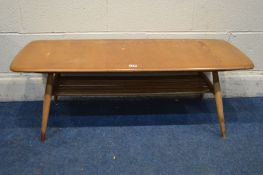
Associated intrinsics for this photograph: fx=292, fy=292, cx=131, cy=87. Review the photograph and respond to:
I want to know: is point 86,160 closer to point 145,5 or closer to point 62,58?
point 62,58

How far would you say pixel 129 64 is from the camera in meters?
1.56

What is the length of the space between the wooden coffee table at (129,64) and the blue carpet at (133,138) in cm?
15

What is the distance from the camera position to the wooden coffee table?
1.54m

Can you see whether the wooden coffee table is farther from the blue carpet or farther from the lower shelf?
the blue carpet

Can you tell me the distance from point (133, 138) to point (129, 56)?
518 millimetres

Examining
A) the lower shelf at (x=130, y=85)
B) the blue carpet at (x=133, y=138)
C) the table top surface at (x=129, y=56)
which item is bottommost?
the blue carpet at (x=133, y=138)

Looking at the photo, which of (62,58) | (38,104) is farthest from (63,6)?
(38,104)

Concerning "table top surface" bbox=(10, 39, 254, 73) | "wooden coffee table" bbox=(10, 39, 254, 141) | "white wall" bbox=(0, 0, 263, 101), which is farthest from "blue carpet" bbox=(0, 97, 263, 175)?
"table top surface" bbox=(10, 39, 254, 73)

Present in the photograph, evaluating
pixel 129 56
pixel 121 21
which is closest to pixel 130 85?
pixel 129 56

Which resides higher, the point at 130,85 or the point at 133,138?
the point at 130,85

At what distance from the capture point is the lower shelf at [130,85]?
71.5 inches

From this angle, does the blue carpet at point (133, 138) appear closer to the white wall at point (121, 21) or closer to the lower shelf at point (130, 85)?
the lower shelf at point (130, 85)

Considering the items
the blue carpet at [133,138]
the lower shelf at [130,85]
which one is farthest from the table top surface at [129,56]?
the blue carpet at [133,138]

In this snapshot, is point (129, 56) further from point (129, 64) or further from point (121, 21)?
point (121, 21)
